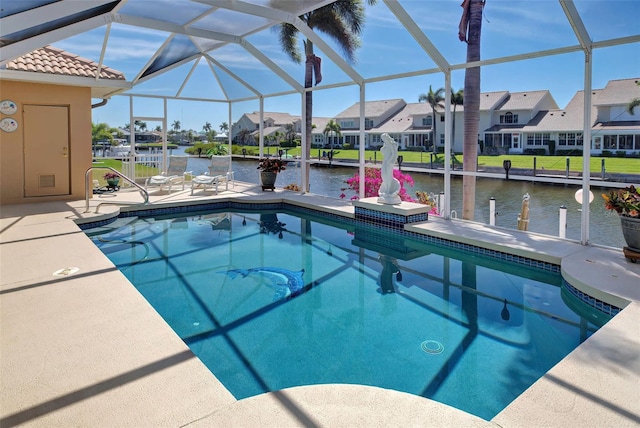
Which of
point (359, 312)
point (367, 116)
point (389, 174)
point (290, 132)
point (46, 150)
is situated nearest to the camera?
point (359, 312)

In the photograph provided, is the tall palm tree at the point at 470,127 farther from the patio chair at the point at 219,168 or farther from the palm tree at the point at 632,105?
the patio chair at the point at 219,168

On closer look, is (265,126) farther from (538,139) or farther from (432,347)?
(432,347)

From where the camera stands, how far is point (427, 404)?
263cm

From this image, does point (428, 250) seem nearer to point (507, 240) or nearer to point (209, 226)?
point (507, 240)

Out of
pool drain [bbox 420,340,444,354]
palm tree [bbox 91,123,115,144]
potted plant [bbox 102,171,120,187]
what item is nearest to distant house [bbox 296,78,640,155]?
pool drain [bbox 420,340,444,354]

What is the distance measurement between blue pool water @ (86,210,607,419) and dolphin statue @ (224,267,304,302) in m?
0.03

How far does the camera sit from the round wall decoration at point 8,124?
32.4 feet

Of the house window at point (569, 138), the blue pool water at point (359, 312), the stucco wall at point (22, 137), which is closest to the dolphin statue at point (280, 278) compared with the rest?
the blue pool water at point (359, 312)

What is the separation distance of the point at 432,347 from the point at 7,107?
34.6ft

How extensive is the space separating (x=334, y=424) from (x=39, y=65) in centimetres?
1078

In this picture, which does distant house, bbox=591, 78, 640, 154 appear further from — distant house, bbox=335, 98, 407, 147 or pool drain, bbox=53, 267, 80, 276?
pool drain, bbox=53, 267, 80, 276

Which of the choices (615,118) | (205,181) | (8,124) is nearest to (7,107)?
(8,124)

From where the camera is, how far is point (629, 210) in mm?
5527

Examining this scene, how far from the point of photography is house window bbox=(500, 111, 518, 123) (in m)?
10.9
